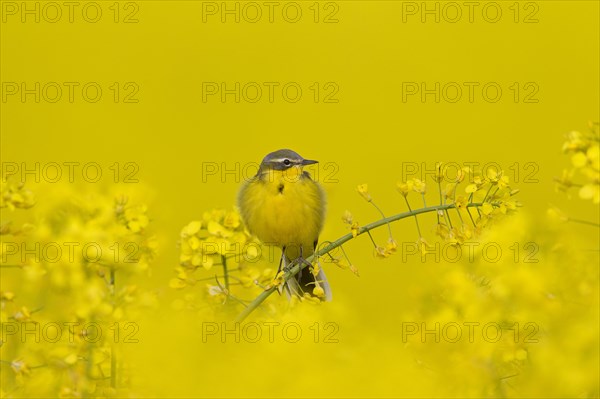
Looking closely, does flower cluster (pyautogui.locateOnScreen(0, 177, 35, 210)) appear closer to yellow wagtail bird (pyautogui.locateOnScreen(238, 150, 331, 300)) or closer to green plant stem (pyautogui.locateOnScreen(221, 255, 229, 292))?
green plant stem (pyautogui.locateOnScreen(221, 255, 229, 292))

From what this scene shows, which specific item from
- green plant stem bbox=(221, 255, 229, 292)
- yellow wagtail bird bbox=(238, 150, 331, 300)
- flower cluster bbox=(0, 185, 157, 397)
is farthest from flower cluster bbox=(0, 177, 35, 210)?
yellow wagtail bird bbox=(238, 150, 331, 300)

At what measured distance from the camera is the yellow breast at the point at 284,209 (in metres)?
4.77

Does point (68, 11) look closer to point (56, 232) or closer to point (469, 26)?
point (469, 26)

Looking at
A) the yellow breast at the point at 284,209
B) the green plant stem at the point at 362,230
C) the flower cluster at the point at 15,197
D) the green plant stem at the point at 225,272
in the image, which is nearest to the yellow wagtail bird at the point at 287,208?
the yellow breast at the point at 284,209

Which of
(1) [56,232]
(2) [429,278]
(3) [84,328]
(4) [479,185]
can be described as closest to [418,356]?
(2) [429,278]

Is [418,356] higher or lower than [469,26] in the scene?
lower

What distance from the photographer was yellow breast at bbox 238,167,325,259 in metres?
4.77

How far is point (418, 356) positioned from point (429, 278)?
355 millimetres

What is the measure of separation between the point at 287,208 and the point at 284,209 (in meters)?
0.01

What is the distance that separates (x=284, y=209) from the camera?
A: 4766mm

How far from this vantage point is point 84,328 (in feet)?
9.41

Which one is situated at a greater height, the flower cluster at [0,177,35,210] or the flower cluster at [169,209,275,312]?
the flower cluster at [0,177,35,210]

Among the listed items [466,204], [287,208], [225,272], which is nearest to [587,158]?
[466,204]

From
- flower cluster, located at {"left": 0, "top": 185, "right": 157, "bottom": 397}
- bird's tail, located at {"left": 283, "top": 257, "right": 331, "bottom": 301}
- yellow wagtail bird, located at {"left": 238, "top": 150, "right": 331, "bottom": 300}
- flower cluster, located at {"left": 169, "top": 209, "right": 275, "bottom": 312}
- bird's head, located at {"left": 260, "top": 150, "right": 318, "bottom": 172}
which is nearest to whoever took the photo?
flower cluster, located at {"left": 0, "top": 185, "right": 157, "bottom": 397}
